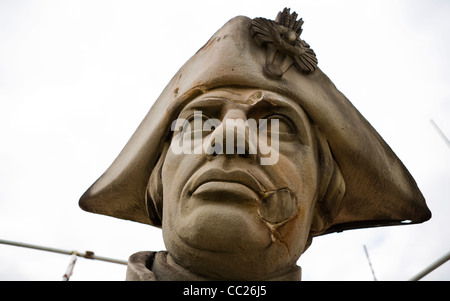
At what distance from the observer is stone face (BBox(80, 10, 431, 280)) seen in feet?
5.24

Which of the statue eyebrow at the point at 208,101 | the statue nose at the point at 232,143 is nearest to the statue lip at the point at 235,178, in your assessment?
the statue nose at the point at 232,143

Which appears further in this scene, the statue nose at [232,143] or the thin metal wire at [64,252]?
the thin metal wire at [64,252]

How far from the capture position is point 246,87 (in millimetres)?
2086

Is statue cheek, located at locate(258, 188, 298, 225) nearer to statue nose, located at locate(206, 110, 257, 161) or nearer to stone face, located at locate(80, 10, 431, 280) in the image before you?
stone face, located at locate(80, 10, 431, 280)

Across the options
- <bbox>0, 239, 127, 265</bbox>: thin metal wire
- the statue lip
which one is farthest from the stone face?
<bbox>0, 239, 127, 265</bbox>: thin metal wire

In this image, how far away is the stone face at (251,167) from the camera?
160 centimetres

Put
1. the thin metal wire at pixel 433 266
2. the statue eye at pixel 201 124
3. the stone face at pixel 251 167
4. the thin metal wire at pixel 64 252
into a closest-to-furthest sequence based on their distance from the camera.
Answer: the stone face at pixel 251 167
the statue eye at pixel 201 124
the thin metal wire at pixel 433 266
the thin metal wire at pixel 64 252

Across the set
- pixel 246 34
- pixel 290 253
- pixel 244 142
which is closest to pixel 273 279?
pixel 290 253

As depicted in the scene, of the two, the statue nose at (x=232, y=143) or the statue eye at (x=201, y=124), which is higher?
the statue eye at (x=201, y=124)

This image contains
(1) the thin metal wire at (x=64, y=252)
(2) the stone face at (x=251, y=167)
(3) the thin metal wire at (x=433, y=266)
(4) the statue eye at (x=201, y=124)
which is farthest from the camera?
(1) the thin metal wire at (x=64, y=252)

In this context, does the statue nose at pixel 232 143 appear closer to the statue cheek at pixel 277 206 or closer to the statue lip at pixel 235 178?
the statue lip at pixel 235 178

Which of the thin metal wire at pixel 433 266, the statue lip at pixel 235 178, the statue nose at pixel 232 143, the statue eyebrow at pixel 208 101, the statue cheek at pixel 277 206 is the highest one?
the statue eyebrow at pixel 208 101

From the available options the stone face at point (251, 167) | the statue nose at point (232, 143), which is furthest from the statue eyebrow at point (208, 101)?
the statue nose at point (232, 143)

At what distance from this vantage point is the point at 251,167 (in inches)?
65.9
